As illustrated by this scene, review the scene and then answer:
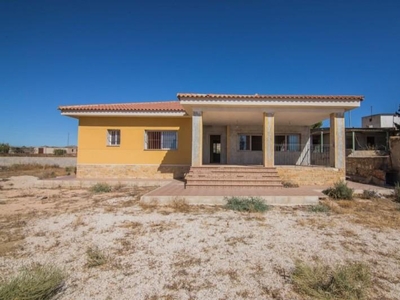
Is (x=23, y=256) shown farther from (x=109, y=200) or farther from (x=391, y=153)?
(x=391, y=153)

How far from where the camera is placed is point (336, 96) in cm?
1111

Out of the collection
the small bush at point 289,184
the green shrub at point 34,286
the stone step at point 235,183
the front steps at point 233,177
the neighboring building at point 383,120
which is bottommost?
the green shrub at point 34,286

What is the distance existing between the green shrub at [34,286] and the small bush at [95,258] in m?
0.53

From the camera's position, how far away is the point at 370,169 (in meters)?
13.6

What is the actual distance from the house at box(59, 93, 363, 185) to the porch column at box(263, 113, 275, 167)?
0.05 meters

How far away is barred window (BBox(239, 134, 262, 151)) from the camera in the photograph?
16375 mm

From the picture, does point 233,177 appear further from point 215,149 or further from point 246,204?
point 215,149

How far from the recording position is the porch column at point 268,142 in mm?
11469

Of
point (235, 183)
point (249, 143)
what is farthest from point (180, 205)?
point (249, 143)

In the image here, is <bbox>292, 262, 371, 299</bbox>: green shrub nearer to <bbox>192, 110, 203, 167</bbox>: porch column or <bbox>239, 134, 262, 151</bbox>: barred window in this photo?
<bbox>192, 110, 203, 167</bbox>: porch column

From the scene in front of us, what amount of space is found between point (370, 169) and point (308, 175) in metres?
4.91

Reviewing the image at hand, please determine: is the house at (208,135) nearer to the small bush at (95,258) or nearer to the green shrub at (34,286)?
the small bush at (95,258)

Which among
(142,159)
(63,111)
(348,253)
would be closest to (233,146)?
(142,159)

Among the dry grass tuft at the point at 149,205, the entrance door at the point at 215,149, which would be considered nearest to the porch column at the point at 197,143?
the dry grass tuft at the point at 149,205
